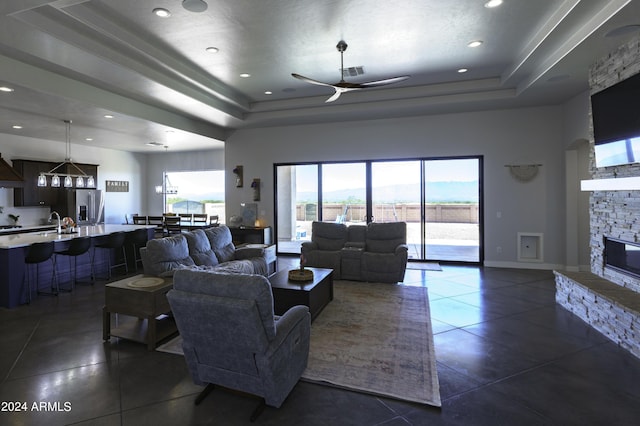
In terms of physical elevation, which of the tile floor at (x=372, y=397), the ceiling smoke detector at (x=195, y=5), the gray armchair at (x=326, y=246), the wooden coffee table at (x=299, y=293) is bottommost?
the tile floor at (x=372, y=397)

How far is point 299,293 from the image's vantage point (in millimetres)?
3730

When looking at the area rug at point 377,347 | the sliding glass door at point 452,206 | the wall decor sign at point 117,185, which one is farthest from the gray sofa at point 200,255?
the wall decor sign at point 117,185

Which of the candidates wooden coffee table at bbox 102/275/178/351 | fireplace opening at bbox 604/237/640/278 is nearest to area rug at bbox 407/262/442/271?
fireplace opening at bbox 604/237/640/278

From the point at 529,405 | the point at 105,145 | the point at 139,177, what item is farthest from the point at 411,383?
the point at 139,177

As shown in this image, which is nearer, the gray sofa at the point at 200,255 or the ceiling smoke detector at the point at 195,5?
the ceiling smoke detector at the point at 195,5

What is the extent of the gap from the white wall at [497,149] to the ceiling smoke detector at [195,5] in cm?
459

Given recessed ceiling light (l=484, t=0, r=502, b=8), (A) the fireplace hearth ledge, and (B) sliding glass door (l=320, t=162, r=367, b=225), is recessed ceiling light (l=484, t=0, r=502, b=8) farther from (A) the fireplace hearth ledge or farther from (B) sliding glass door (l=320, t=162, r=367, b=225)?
(B) sliding glass door (l=320, t=162, r=367, b=225)

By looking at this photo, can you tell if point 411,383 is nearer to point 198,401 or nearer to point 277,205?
point 198,401

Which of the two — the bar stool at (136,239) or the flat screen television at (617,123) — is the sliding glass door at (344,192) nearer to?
the bar stool at (136,239)

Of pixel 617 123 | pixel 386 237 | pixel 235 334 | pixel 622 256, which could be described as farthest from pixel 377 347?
pixel 617 123

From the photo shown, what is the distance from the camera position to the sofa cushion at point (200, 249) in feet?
15.2

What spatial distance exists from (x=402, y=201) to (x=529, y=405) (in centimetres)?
552

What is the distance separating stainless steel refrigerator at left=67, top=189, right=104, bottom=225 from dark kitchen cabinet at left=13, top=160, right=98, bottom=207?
27 cm

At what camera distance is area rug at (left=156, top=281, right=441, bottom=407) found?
2562 mm
